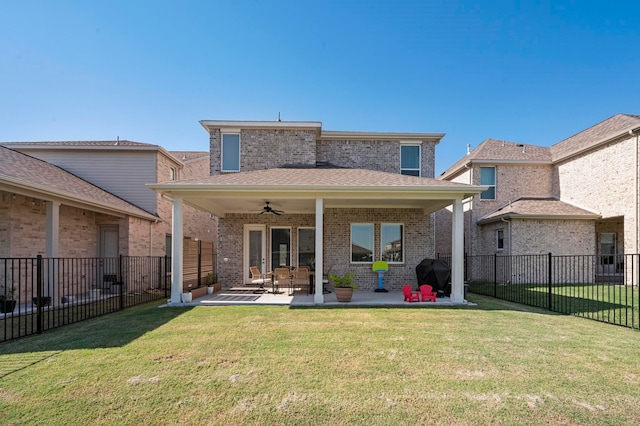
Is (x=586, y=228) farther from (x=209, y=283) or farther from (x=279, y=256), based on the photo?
(x=209, y=283)

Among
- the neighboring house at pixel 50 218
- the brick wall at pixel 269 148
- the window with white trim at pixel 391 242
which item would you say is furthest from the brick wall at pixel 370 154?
the neighboring house at pixel 50 218

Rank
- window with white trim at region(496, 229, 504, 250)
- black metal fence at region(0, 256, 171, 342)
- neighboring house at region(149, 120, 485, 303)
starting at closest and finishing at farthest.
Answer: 1. black metal fence at region(0, 256, 171, 342)
2. neighboring house at region(149, 120, 485, 303)
3. window with white trim at region(496, 229, 504, 250)

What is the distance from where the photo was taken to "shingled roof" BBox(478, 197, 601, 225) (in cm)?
1568

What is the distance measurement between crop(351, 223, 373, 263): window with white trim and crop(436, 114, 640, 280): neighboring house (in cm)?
766

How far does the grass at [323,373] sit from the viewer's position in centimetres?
345

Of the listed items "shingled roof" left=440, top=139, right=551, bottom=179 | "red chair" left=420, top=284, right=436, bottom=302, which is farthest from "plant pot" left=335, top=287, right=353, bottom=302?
"shingled roof" left=440, top=139, right=551, bottom=179

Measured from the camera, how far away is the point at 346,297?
382 inches

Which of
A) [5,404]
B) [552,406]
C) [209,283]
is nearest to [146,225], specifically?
[209,283]

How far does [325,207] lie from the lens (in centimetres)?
1289

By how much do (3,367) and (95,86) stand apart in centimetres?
1154

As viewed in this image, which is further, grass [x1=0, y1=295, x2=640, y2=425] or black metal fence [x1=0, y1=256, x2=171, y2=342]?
black metal fence [x1=0, y1=256, x2=171, y2=342]

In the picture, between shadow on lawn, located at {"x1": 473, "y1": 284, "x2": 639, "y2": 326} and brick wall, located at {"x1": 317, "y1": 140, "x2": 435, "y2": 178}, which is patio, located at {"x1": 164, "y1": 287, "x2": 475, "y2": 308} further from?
brick wall, located at {"x1": 317, "y1": 140, "x2": 435, "y2": 178}

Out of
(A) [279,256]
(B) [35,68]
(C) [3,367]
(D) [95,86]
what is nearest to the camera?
(C) [3,367]

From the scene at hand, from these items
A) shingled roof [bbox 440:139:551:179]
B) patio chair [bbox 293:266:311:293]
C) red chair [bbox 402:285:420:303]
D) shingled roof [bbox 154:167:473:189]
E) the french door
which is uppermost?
shingled roof [bbox 440:139:551:179]
